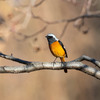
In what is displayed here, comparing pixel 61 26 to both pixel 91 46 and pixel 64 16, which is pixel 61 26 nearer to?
pixel 64 16

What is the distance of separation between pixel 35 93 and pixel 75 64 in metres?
5.52

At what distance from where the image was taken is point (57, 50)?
13.6 feet

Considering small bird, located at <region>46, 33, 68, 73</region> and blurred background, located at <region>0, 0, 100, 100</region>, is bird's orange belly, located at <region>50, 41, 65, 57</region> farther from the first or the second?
blurred background, located at <region>0, 0, 100, 100</region>

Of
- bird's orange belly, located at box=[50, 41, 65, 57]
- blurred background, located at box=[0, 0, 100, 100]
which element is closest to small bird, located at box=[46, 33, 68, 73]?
bird's orange belly, located at box=[50, 41, 65, 57]

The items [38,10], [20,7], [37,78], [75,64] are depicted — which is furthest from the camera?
[37,78]

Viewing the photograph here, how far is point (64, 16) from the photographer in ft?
27.8

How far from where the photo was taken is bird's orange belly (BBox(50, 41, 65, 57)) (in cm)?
414

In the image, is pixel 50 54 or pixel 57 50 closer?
pixel 57 50

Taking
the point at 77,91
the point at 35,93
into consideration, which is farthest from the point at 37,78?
the point at 77,91

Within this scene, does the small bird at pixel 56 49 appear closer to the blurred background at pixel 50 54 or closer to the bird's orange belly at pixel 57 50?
the bird's orange belly at pixel 57 50

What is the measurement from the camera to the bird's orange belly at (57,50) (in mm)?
4145

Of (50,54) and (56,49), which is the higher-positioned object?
(50,54)

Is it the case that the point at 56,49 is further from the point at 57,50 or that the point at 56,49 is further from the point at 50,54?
the point at 50,54

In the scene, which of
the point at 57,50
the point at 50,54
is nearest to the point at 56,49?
the point at 57,50
